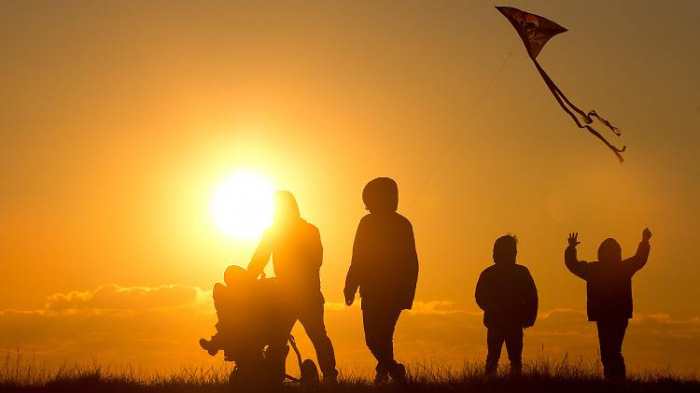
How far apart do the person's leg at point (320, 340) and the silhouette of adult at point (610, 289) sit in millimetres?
4304

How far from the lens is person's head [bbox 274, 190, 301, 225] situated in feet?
44.4

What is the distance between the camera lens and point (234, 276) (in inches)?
488

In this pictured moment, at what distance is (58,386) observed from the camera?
13.2 m

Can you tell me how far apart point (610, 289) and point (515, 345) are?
5.86ft

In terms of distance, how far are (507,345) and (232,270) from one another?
4.70 m

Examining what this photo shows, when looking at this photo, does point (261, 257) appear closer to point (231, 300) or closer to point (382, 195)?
point (231, 300)

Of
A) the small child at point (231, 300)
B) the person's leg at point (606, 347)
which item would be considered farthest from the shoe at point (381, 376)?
the person's leg at point (606, 347)

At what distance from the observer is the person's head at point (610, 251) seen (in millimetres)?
15727

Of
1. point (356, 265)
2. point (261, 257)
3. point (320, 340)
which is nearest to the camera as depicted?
point (356, 265)

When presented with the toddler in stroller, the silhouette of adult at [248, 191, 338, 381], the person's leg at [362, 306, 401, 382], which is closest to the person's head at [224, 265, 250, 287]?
the toddler in stroller

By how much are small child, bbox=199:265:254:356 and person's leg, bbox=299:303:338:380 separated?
1.23 metres

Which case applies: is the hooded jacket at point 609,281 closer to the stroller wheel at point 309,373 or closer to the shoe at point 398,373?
the shoe at point 398,373

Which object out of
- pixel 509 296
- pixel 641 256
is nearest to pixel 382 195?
pixel 509 296

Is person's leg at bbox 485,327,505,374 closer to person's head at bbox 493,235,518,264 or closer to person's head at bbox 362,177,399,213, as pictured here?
person's head at bbox 493,235,518,264
